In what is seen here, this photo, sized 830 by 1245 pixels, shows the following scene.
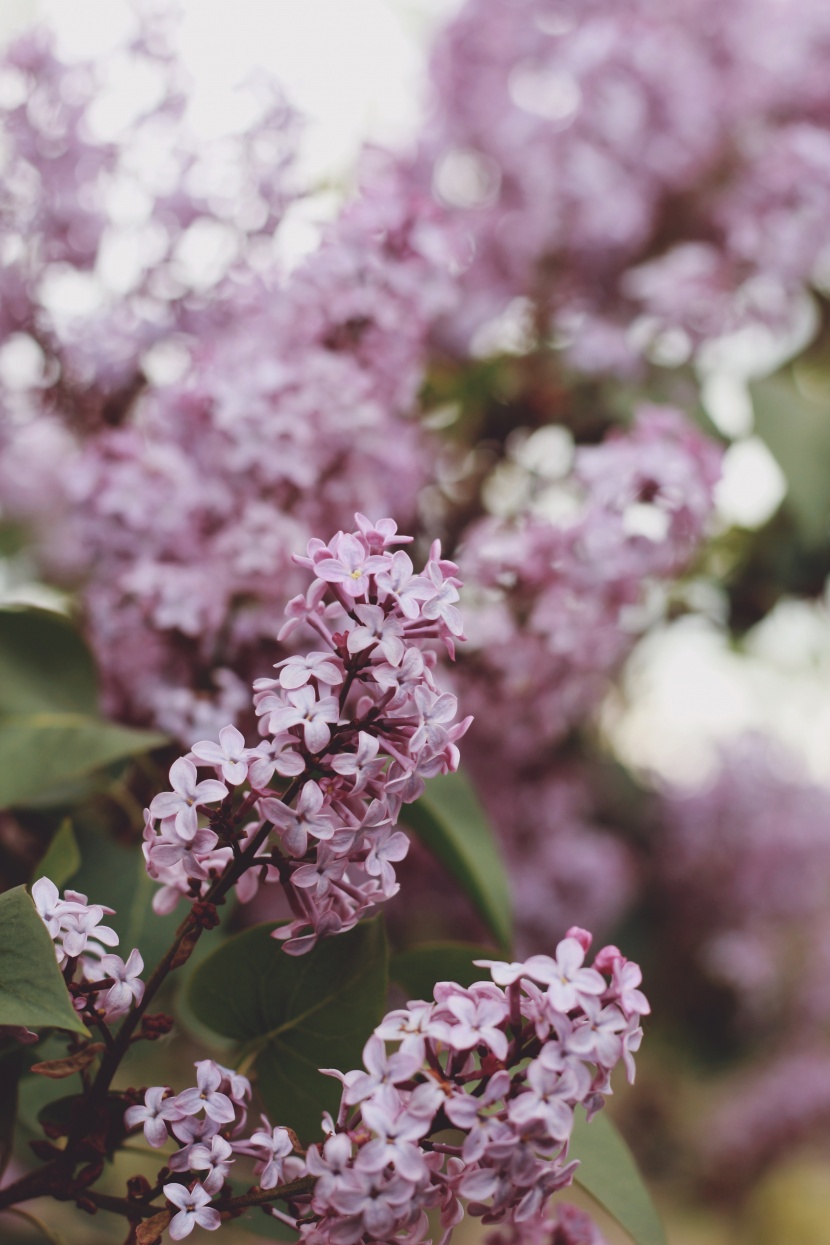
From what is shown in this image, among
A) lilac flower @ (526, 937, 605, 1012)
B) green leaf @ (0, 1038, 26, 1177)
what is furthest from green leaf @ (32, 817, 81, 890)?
lilac flower @ (526, 937, 605, 1012)

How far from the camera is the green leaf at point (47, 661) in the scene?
18.0 inches

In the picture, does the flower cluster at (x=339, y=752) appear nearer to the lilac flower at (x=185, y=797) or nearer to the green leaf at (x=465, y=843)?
the lilac flower at (x=185, y=797)

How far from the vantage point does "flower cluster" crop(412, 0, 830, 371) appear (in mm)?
665

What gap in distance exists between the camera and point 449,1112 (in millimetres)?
228

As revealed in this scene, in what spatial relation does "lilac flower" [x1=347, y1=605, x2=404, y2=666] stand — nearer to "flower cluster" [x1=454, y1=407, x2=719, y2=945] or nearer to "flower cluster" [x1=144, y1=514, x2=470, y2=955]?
"flower cluster" [x1=144, y1=514, x2=470, y2=955]

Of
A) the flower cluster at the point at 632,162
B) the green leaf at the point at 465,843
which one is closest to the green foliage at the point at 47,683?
the green leaf at the point at 465,843

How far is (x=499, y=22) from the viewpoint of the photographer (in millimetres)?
839

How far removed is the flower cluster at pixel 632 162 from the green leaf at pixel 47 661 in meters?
0.33

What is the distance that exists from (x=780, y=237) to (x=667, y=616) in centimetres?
→ 25

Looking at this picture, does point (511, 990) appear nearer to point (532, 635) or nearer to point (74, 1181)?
point (74, 1181)

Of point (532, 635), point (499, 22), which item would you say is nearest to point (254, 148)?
point (532, 635)

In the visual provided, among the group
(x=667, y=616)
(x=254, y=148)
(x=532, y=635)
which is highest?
(x=254, y=148)

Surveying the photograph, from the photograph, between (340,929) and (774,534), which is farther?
(774,534)

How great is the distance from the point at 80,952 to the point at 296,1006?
0.23 feet
